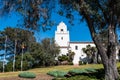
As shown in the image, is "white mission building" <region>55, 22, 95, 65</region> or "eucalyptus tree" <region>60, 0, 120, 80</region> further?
"white mission building" <region>55, 22, 95, 65</region>

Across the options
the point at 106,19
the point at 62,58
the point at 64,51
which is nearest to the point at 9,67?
the point at 62,58

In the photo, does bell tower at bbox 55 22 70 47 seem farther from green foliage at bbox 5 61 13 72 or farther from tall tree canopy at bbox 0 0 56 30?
tall tree canopy at bbox 0 0 56 30

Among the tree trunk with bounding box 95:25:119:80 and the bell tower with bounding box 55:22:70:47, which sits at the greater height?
the bell tower with bounding box 55:22:70:47

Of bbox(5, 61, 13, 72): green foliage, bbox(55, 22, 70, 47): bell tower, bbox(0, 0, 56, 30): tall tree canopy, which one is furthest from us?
bbox(55, 22, 70, 47): bell tower

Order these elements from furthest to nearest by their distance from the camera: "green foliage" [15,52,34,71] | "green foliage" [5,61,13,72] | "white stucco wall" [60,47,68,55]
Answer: "white stucco wall" [60,47,68,55] → "green foliage" [15,52,34,71] → "green foliage" [5,61,13,72]

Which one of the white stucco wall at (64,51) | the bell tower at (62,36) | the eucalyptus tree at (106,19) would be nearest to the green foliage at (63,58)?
the white stucco wall at (64,51)

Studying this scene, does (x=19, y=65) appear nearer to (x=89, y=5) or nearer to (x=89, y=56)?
(x=89, y=56)

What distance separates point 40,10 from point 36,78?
1005cm

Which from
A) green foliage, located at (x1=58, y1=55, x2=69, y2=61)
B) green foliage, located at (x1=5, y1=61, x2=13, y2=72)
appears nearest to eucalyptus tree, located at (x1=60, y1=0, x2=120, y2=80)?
green foliage, located at (x1=5, y1=61, x2=13, y2=72)

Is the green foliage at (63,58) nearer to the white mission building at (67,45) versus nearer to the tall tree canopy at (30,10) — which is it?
the white mission building at (67,45)

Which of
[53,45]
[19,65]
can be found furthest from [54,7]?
[53,45]

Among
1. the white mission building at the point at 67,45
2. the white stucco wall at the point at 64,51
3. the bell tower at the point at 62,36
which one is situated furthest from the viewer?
the bell tower at the point at 62,36

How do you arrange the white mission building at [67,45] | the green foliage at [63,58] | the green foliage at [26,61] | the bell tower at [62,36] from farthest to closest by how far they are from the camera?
the bell tower at [62,36], the white mission building at [67,45], the green foliage at [63,58], the green foliage at [26,61]

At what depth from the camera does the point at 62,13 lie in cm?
1499
